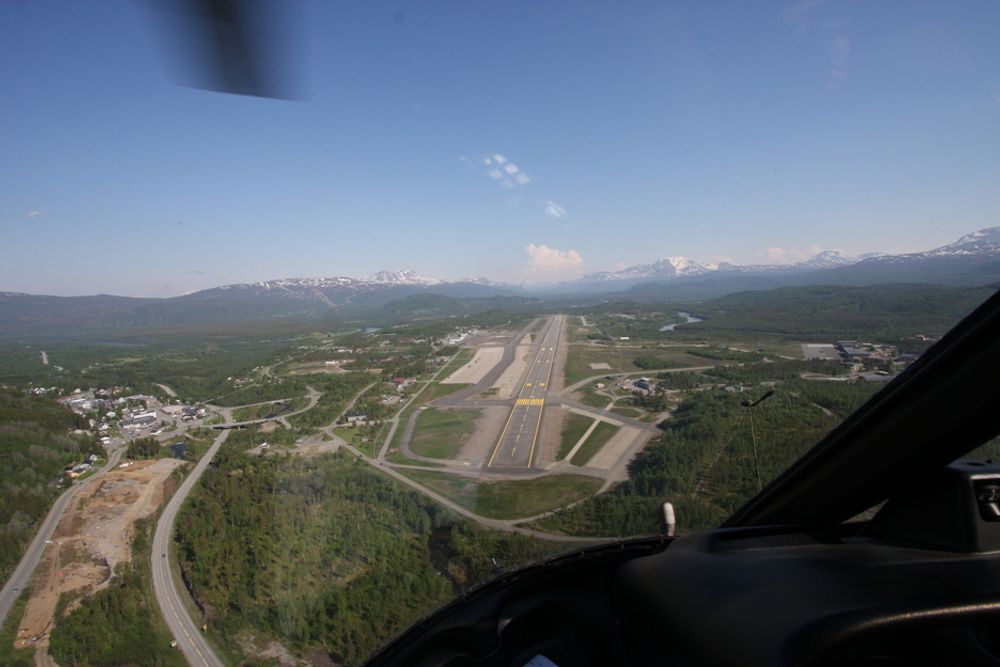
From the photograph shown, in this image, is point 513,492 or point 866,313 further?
point 513,492

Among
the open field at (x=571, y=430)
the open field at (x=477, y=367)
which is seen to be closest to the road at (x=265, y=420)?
the open field at (x=477, y=367)

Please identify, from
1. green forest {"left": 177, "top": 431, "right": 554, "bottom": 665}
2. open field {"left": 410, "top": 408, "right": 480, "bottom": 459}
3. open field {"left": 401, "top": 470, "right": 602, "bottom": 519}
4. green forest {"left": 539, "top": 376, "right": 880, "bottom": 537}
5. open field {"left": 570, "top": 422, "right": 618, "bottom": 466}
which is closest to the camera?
green forest {"left": 539, "top": 376, "right": 880, "bottom": 537}

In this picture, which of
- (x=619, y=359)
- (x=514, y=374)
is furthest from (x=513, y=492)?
(x=619, y=359)

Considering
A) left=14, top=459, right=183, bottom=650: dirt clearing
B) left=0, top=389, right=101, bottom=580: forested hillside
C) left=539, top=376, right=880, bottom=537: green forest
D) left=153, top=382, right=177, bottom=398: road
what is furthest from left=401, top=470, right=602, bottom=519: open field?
left=153, top=382, right=177, bottom=398: road

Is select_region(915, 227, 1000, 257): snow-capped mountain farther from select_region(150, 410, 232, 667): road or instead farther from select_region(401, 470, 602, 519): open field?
select_region(150, 410, 232, 667): road

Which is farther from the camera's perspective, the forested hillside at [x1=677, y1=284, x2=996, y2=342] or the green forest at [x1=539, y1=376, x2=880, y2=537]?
the green forest at [x1=539, y1=376, x2=880, y2=537]

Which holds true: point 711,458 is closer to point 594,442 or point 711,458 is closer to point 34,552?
point 594,442

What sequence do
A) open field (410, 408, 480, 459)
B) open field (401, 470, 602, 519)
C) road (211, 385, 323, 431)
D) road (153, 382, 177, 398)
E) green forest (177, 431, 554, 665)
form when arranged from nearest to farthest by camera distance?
green forest (177, 431, 554, 665) < open field (401, 470, 602, 519) < open field (410, 408, 480, 459) < road (211, 385, 323, 431) < road (153, 382, 177, 398)
